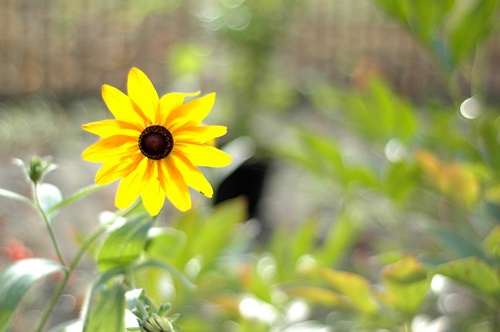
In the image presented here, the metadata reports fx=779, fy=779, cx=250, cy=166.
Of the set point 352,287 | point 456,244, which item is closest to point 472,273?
point 456,244

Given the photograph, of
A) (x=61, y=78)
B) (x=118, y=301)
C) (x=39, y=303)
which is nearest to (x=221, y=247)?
(x=39, y=303)

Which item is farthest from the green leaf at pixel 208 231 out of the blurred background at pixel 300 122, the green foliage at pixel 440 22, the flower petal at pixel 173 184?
the flower petal at pixel 173 184

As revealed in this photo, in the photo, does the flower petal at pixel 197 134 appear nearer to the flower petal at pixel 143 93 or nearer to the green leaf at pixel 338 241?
the flower petal at pixel 143 93

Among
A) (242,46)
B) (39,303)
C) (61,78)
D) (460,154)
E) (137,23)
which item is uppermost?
(137,23)

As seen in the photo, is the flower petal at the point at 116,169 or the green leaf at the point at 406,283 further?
the green leaf at the point at 406,283

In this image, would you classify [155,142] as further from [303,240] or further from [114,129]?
[303,240]

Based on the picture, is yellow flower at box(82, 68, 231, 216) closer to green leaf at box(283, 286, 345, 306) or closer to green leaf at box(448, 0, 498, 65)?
green leaf at box(283, 286, 345, 306)

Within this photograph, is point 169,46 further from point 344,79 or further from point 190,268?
point 190,268
